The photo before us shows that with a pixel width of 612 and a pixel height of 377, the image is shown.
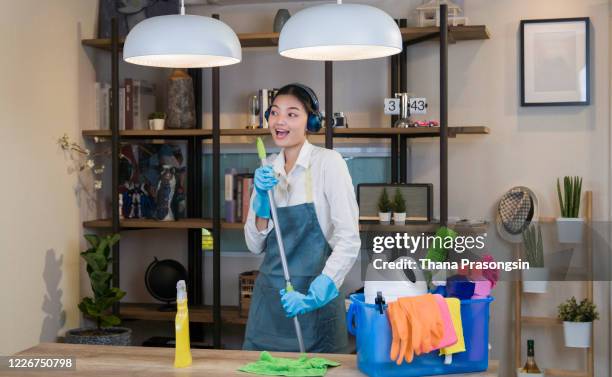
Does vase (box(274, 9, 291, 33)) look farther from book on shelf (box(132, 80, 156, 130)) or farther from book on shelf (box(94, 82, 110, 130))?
book on shelf (box(94, 82, 110, 130))

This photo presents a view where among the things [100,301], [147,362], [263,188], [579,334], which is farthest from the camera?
[100,301]

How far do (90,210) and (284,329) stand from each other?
2195 mm

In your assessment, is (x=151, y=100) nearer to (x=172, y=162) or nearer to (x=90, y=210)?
(x=172, y=162)

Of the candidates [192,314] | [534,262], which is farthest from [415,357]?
[192,314]

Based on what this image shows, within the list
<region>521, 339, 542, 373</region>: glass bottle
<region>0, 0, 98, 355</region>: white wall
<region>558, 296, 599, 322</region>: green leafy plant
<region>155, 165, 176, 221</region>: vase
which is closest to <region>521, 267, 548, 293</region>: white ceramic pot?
<region>558, 296, 599, 322</region>: green leafy plant

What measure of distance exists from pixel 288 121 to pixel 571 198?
1926mm

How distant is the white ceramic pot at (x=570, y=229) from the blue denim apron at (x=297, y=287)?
173 cm

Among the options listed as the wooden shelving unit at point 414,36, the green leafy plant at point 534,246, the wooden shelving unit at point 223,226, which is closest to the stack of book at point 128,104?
the wooden shelving unit at point 414,36

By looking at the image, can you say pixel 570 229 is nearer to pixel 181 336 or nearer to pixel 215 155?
pixel 215 155

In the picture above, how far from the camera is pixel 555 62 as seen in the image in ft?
15.4

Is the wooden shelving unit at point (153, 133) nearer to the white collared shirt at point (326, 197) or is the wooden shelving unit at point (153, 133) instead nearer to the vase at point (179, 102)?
the vase at point (179, 102)

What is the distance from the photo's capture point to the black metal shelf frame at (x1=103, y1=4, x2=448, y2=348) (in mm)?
4473

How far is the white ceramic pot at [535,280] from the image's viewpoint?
466 centimetres

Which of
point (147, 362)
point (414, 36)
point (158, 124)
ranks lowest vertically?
point (147, 362)
